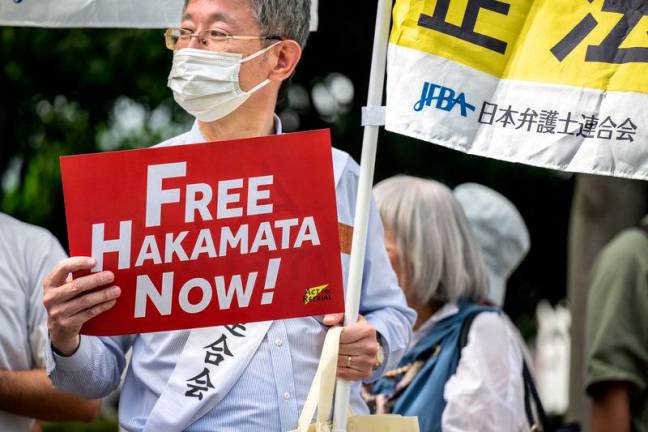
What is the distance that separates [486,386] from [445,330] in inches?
14.2

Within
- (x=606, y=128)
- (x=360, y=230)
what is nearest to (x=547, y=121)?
(x=606, y=128)

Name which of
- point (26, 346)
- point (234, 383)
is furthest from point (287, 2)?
point (26, 346)

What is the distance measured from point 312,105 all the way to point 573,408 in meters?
2.87

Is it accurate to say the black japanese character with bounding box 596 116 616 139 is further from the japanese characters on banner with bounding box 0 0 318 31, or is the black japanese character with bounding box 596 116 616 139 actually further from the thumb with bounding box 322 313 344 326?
the japanese characters on banner with bounding box 0 0 318 31

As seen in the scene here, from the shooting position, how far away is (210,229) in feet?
11.2

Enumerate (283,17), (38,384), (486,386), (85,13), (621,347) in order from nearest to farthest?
(283,17)
(38,384)
(85,13)
(486,386)
(621,347)

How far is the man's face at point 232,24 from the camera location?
362cm

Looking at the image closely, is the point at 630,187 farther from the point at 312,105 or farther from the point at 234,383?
the point at 234,383

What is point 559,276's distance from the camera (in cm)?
965

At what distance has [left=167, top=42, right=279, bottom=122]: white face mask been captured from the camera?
11.8ft

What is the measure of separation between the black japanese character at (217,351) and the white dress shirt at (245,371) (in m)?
0.08

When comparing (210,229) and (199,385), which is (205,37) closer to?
(210,229)

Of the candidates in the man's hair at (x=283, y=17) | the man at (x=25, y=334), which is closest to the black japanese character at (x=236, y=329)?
the man's hair at (x=283, y=17)

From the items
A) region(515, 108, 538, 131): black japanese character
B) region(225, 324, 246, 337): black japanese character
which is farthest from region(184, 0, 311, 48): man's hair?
region(225, 324, 246, 337): black japanese character
